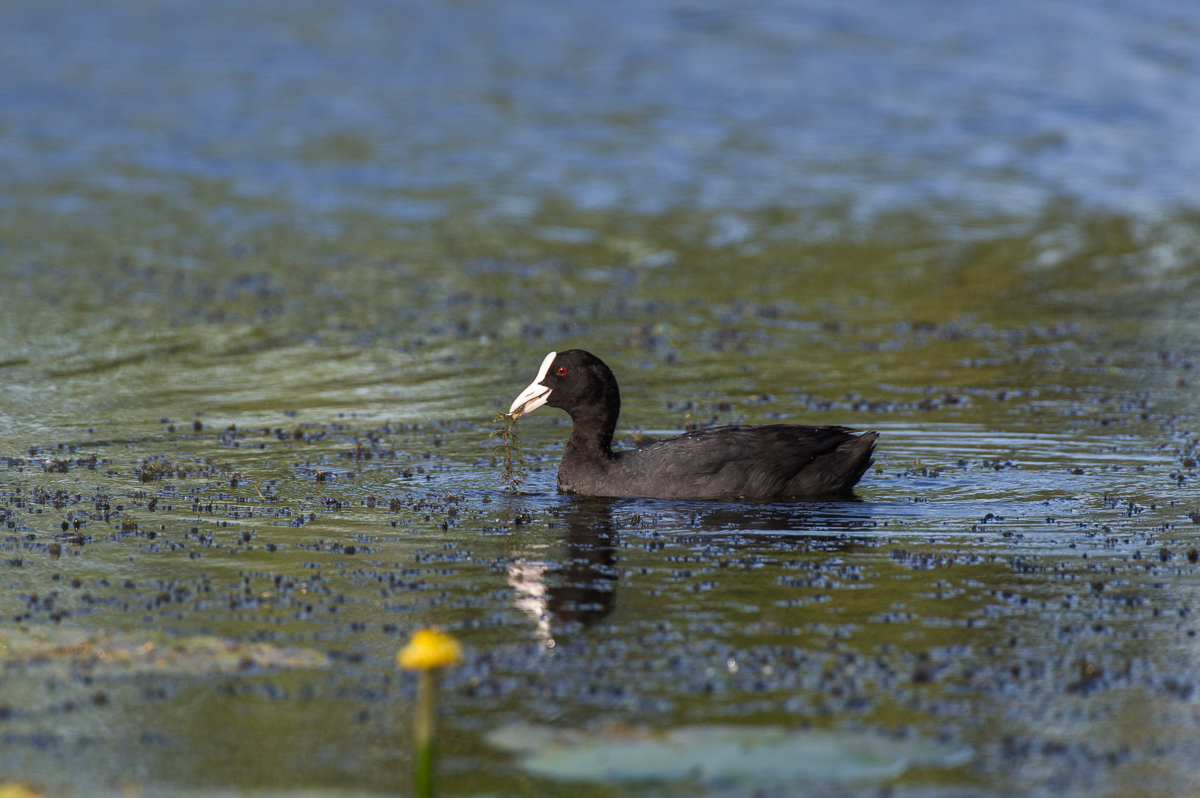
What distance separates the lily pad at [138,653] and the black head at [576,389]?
408 cm

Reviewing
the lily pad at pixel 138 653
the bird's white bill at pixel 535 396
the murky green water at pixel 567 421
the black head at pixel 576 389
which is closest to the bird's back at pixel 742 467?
the murky green water at pixel 567 421

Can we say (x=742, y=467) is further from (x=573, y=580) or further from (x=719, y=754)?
(x=719, y=754)

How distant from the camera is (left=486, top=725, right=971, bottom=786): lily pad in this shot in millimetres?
5594

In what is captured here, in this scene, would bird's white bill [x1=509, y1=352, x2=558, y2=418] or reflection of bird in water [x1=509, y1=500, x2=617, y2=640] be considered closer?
reflection of bird in water [x1=509, y1=500, x2=617, y2=640]

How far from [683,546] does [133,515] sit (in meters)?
3.47

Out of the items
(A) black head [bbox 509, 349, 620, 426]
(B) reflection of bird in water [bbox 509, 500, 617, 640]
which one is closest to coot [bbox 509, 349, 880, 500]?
(A) black head [bbox 509, 349, 620, 426]

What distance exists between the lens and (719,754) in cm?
573

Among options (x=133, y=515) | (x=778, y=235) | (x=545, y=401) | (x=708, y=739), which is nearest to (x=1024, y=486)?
(x=545, y=401)

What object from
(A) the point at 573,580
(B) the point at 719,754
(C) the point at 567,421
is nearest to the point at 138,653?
(A) the point at 573,580

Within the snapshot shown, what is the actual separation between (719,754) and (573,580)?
8.75 feet

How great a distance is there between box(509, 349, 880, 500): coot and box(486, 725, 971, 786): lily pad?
4357 millimetres

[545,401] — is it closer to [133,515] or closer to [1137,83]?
[133,515]

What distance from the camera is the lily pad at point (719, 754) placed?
5594mm

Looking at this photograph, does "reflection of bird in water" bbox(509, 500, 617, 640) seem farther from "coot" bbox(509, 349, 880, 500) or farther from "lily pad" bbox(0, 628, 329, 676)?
"lily pad" bbox(0, 628, 329, 676)
